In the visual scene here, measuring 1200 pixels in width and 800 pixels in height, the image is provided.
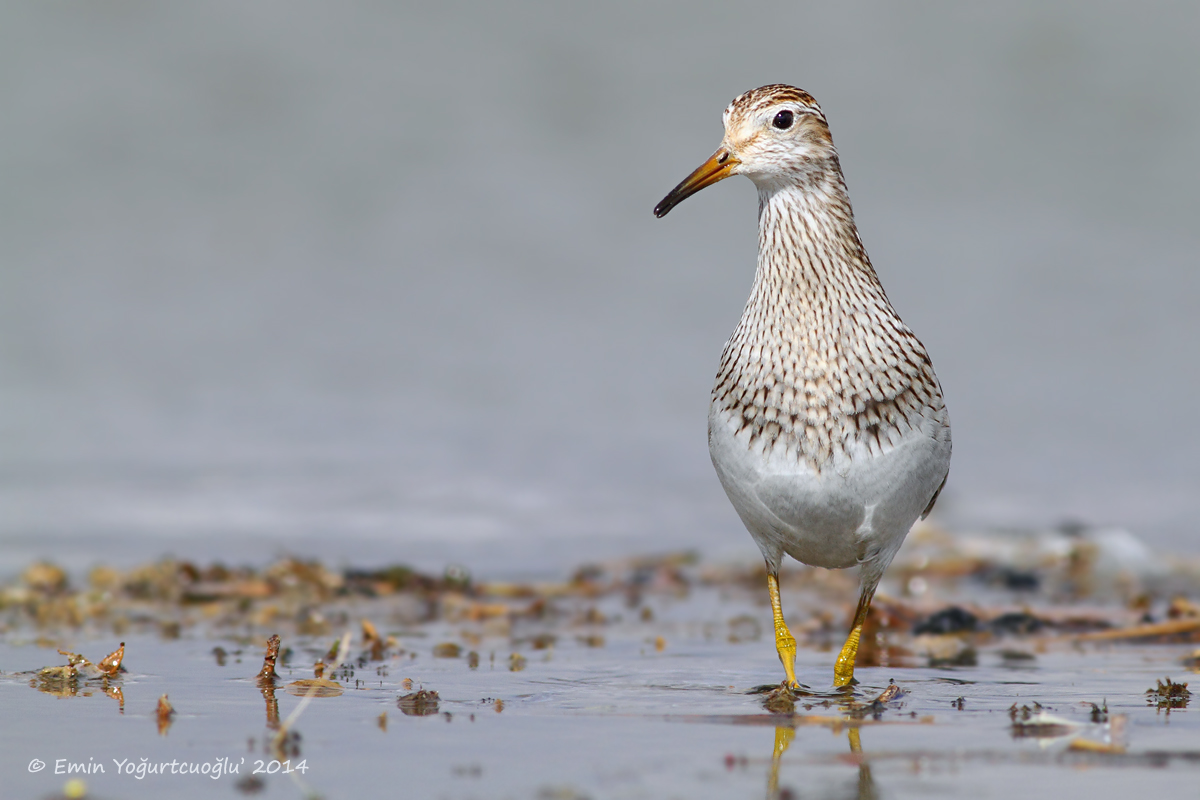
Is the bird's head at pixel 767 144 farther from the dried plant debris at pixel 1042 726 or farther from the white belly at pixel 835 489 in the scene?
the dried plant debris at pixel 1042 726

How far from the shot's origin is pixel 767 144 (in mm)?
6215

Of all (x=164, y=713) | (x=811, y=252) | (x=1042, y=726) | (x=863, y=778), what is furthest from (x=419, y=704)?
(x=811, y=252)

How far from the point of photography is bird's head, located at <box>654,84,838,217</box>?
20.4 ft

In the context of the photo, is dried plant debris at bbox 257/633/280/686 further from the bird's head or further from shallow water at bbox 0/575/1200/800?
the bird's head

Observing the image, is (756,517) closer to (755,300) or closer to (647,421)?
(755,300)

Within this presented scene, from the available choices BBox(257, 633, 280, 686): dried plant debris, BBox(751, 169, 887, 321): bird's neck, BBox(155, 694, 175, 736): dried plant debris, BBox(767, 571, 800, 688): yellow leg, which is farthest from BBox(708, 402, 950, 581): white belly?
BBox(155, 694, 175, 736): dried plant debris

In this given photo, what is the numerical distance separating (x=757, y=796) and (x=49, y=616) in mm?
5346

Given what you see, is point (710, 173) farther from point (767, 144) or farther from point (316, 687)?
point (316, 687)

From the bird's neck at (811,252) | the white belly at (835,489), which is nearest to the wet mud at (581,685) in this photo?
the white belly at (835,489)

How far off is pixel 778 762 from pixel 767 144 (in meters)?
3.00

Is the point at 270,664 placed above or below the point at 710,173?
below

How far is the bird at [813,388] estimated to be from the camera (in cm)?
574

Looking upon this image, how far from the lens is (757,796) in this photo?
154 inches

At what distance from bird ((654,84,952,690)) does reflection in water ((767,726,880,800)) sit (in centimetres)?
104
